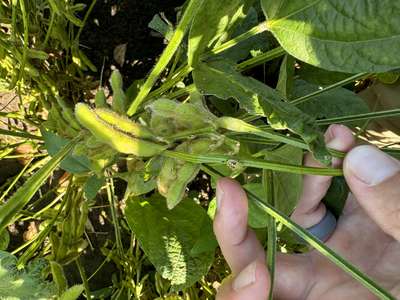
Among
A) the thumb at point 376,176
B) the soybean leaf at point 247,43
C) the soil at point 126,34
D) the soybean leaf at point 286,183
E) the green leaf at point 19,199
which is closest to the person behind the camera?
the green leaf at point 19,199

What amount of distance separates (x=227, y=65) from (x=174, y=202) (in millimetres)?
176

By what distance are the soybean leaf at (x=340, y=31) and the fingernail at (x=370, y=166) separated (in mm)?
98

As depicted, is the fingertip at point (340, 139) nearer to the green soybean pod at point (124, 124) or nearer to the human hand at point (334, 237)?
the human hand at point (334, 237)

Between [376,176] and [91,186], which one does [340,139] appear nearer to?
[376,176]

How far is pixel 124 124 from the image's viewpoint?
1.99 ft

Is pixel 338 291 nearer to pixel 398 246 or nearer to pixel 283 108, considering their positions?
pixel 398 246

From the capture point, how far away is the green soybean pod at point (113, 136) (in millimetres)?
594

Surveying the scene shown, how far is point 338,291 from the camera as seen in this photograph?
0.93 metres

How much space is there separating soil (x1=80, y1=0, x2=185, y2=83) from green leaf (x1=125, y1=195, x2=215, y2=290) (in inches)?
16.4

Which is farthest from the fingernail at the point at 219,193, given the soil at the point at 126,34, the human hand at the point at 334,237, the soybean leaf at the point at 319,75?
the soil at the point at 126,34

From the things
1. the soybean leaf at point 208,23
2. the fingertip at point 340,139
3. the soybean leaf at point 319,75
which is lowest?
the soybean leaf at point 319,75

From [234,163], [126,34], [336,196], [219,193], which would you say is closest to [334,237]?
[336,196]

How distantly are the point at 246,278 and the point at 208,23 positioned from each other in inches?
12.7

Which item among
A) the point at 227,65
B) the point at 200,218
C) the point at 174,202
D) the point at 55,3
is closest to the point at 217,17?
the point at 227,65
